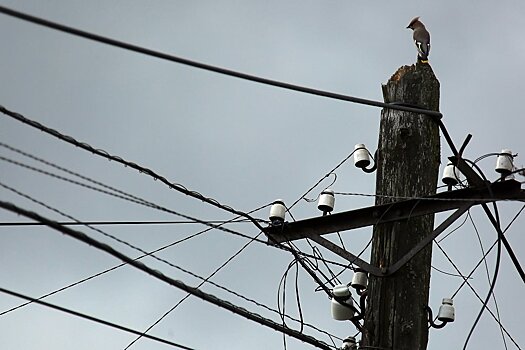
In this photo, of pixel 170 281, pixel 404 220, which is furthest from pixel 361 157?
pixel 170 281

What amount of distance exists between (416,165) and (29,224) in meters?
2.97

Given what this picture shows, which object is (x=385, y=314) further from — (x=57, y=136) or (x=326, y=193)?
(x=57, y=136)

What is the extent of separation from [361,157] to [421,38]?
1.49 metres

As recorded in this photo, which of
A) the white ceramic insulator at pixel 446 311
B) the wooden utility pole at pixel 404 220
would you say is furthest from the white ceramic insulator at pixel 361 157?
the white ceramic insulator at pixel 446 311

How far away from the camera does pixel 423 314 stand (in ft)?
31.5

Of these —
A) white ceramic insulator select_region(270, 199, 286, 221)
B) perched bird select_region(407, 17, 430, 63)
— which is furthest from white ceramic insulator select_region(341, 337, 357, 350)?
perched bird select_region(407, 17, 430, 63)

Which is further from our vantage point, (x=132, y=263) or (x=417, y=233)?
(x=417, y=233)

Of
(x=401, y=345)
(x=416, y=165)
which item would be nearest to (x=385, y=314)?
(x=401, y=345)

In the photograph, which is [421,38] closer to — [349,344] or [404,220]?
[404,220]

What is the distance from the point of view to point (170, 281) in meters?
8.07

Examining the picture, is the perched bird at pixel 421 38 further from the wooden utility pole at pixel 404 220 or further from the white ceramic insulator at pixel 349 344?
the white ceramic insulator at pixel 349 344

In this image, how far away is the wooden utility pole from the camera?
31.4 ft

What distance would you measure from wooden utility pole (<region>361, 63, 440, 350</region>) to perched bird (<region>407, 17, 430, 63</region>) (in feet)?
1.07

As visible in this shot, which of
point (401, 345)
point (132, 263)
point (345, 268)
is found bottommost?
point (132, 263)
